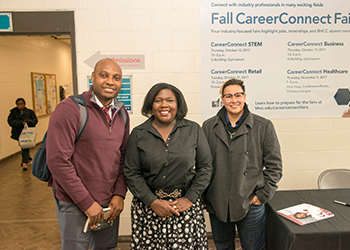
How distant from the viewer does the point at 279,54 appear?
8.80ft

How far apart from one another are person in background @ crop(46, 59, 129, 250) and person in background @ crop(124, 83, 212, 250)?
135mm

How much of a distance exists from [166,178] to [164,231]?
1.10 feet

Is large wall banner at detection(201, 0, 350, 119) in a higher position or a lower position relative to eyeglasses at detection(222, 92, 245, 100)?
higher

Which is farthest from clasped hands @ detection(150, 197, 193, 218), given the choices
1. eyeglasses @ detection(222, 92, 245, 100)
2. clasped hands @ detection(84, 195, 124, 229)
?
eyeglasses @ detection(222, 92, 245, 100)

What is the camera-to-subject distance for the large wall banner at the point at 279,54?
2627 mm

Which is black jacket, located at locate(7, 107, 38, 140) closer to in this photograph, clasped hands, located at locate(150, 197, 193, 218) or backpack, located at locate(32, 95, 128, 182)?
backpack, located at locate(32, 95, 128, 182)

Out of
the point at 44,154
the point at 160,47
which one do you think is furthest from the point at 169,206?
the point at 160,47

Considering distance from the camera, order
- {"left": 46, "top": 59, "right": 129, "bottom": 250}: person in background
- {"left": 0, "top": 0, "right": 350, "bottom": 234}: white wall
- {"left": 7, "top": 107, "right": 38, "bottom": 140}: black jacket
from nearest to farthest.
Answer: {"left": 46, "top": 59, "right": 129, "bottom": 250}: person in background
{"left": 0, "top": 0, "right": 350, "bottom": 234}: white wall
{"left": 7, "top": 107, "right": 38, "bottom": 140}: black jacket

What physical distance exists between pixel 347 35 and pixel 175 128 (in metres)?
2.31

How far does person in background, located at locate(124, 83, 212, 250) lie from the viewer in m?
1.62

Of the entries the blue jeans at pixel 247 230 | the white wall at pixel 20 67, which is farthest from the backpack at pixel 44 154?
the white wall at pixel 20 67

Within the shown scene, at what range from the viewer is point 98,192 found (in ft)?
5.19

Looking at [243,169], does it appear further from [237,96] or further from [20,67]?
[20,67]

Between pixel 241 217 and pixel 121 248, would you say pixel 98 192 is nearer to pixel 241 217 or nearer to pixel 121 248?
pixel 241 217
